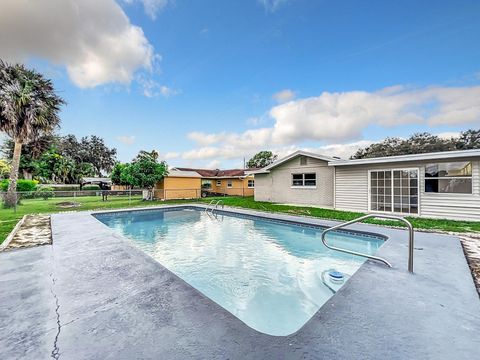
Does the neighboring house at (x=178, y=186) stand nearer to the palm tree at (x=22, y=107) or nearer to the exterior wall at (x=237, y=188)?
the exterior wall at (x=237, y=188)

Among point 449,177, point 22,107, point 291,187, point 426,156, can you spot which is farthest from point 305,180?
point 22,107

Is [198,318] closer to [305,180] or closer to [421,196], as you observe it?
[421,196]

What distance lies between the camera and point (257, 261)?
5.85m

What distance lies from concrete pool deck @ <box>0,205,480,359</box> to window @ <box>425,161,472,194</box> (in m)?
6.70

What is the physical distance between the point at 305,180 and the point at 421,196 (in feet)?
21.5

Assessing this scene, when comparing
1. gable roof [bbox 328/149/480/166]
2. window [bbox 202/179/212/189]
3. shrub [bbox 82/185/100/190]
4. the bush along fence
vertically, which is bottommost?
the bush along fence

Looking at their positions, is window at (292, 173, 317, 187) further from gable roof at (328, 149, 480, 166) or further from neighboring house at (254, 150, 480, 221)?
gable roof at (328, 149, 480, 166)

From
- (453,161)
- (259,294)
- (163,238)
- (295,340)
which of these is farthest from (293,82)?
(295,340)

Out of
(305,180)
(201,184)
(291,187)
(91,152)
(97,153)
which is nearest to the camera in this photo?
(305,180)

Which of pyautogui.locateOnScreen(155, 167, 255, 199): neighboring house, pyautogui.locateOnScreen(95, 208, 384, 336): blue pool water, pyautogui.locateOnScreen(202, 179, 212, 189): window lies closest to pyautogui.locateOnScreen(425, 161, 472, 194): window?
pyautogui.locateOnScreen(95, 208, 384, 336): blue pool water

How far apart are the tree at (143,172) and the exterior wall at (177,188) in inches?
61.7

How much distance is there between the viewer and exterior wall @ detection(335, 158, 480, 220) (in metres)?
8.68

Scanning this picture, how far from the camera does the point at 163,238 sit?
8.27 meters

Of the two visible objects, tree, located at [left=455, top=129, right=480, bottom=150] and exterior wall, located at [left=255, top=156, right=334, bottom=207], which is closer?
exterior wall, located at [left=255, top=156, right=334, bottom=207]
